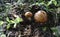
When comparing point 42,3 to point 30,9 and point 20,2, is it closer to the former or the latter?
point 30,9

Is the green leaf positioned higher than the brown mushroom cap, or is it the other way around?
the brown mushroom cap

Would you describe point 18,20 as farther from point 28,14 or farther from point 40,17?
point 40,17

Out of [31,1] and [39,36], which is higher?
[31,1]

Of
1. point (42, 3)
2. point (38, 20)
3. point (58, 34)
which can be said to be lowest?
point (58, 34)

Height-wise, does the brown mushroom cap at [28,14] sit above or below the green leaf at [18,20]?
above

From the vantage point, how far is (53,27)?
1521 mm

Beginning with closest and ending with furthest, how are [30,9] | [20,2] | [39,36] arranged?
[39,36], [30,9], [20,2]

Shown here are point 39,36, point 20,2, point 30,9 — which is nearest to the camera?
point 39,36

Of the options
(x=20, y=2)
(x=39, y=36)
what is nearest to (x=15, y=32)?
(x=39, y=36)

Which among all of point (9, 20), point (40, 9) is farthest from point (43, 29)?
point (9, 20)

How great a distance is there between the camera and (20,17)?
1564 mm

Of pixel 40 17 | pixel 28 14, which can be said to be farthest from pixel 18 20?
pixel 40 17

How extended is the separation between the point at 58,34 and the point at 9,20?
515 millimetres

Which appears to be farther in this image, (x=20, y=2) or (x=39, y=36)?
(x=20, y=2)
